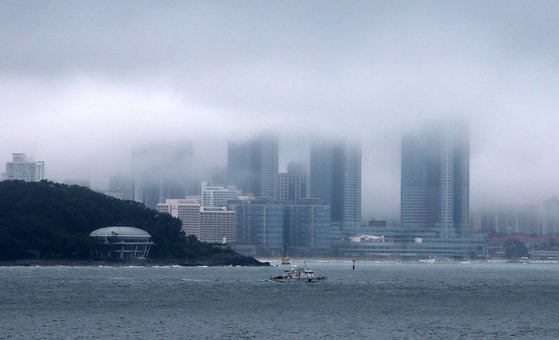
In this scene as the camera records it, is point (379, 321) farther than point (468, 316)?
No

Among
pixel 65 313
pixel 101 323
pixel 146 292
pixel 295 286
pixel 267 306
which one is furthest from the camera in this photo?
pixel 295 286

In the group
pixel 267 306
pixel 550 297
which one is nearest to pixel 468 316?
pixel 267 306

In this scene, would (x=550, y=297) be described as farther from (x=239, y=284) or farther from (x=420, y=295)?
(x=239, y=284)

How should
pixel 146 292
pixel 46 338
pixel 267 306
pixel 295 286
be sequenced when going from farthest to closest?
pixel 295 286 < pixel 146 292 < pixel 267 306 < pixel 46 338

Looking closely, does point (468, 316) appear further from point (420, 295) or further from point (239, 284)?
point (239, 284)

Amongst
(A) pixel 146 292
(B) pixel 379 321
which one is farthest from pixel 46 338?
(A) pixel 146 292

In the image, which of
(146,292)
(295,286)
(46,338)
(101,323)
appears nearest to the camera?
(46,338)
